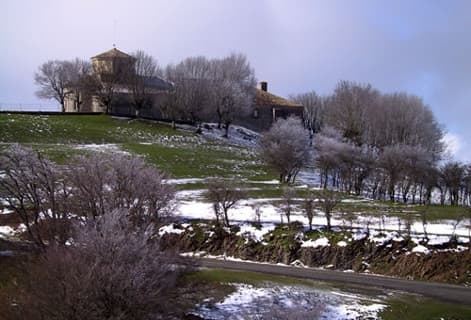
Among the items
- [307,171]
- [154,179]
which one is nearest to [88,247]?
[154,179]

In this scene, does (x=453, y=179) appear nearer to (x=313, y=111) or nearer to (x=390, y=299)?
(x=390, y=299)

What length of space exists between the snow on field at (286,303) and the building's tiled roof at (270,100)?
83276 millimetres

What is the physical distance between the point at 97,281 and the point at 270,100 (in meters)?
96.2

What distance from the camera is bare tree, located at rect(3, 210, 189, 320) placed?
17047mm

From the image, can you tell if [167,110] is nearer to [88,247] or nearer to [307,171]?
[307,171]

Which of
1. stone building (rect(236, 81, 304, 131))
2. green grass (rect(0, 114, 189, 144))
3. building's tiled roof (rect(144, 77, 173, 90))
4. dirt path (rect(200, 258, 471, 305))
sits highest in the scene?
building's tiled roof (rect(144, 77, 173, 90))

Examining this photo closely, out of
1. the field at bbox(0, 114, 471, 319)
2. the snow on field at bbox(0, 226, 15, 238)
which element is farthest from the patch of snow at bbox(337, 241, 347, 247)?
the snow on field at bbox(0, 226, 15, 238)

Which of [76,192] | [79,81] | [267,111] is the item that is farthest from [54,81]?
[76,192]

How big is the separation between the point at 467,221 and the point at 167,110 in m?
57.9

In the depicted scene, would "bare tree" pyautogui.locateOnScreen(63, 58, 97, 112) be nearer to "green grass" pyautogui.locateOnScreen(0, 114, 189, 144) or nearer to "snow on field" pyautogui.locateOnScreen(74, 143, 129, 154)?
"green grass" pyautogui.locateOnScreen(0, 114, 189, 144)

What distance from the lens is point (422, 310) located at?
23.9 m

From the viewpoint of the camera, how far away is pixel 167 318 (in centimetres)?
2081

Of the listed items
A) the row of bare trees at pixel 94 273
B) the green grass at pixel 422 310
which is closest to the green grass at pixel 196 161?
the row of bare trees at pixel 94 273

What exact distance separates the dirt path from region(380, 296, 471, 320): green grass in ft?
3.96
